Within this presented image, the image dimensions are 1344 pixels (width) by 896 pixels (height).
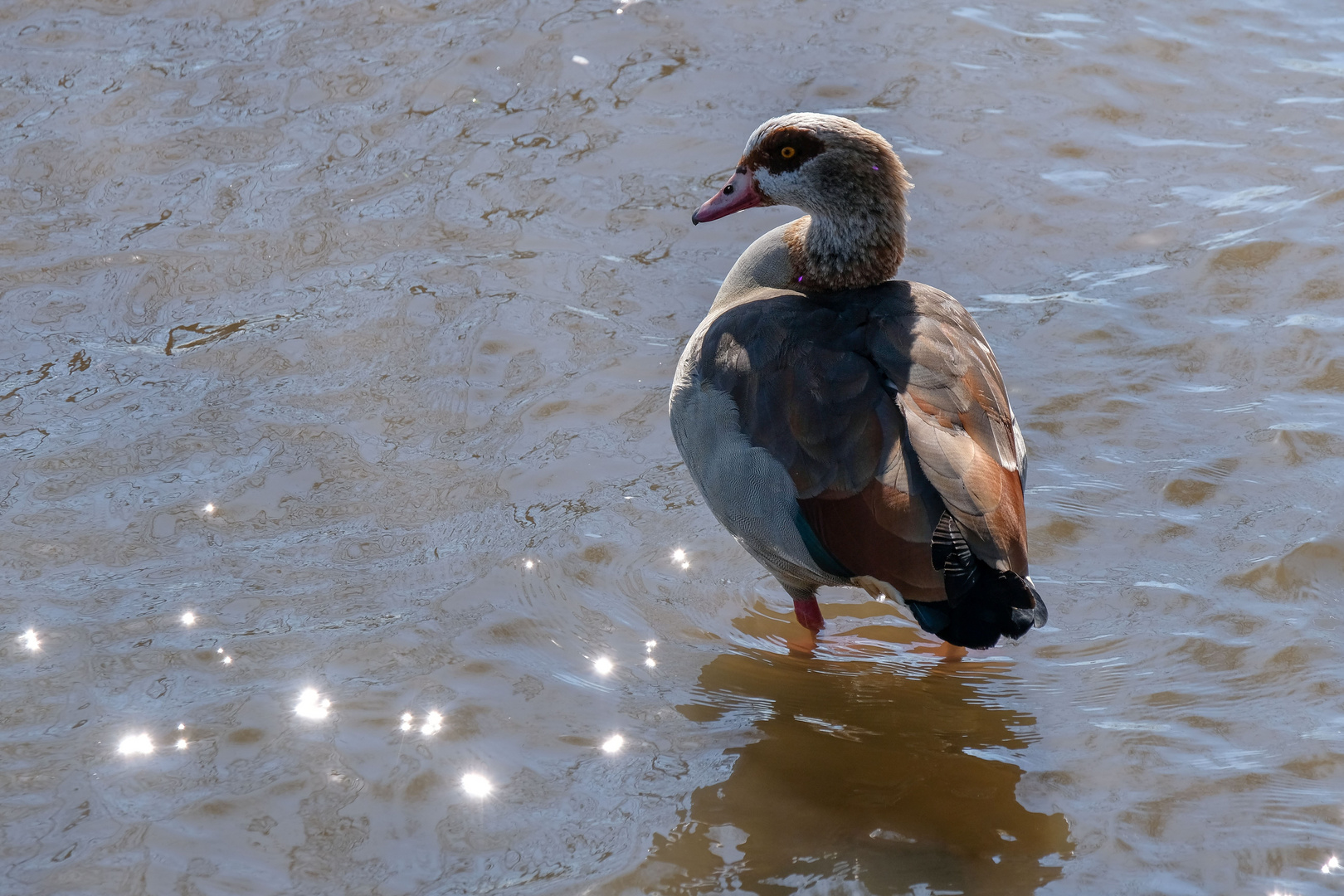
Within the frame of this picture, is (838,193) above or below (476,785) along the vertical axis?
above

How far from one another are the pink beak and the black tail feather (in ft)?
5.81

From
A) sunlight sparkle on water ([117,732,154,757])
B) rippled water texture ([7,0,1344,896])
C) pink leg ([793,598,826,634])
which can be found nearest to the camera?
rippled water texture ([7,0,1344,896])

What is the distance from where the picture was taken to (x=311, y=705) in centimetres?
381

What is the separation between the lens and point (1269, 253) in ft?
19.2

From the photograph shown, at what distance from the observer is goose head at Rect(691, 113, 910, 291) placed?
4531 millimetres

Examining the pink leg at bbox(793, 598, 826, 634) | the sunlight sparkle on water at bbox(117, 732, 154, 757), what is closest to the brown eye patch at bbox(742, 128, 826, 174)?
the pink leg at bbox(793, 598, 826, 634)

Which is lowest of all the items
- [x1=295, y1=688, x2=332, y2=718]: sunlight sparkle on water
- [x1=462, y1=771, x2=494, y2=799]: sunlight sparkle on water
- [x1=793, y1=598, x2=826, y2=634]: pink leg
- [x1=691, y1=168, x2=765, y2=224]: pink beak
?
[x1=462, y1=771, x2=494, y2=799]: sunlight sparkle on water

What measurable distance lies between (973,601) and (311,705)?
196cm

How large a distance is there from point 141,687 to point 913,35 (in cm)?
576

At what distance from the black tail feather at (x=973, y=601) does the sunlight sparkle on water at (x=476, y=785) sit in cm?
130

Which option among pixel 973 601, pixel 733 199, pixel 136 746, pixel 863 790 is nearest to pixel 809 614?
pixel 863 790

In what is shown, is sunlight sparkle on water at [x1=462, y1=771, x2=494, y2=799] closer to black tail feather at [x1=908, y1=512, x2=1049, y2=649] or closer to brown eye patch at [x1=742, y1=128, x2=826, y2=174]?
black tail feather at [x1=908, y1=512, x2=1049, y2=649]

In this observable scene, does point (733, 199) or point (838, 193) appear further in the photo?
point (733, 199)

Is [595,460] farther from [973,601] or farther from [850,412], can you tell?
[973,601]
